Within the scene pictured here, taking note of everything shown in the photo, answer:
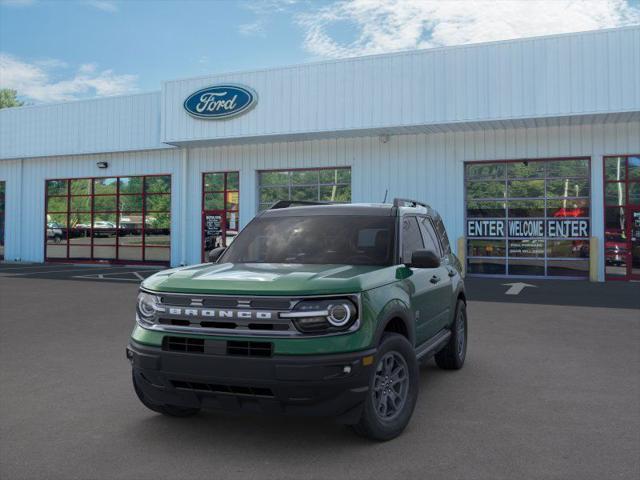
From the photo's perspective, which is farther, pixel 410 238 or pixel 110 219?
pixel 110 219

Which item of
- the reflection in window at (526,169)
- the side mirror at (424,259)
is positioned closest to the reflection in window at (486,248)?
the reflection in window at (526,169)

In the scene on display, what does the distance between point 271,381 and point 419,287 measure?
1890 millimetres

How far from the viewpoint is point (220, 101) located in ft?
70.1

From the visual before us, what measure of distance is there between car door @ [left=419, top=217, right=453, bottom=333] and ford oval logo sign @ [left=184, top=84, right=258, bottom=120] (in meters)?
15.4

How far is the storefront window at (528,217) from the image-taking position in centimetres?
1867

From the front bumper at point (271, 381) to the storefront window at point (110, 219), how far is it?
20.7 metres

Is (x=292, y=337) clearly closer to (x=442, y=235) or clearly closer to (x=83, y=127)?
(x=442, y=235)

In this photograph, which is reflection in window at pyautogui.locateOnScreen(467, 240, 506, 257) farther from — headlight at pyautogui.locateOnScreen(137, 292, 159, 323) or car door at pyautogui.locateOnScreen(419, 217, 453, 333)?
headlight at pyautogui.locateOnScreen(137, 292, 159, 323)

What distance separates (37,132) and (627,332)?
83.7 ft

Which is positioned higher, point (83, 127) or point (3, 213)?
point (83, 127)

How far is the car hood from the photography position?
13.4ft

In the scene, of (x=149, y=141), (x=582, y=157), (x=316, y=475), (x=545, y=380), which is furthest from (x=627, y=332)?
(x=149, y=141)

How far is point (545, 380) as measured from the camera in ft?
20.6

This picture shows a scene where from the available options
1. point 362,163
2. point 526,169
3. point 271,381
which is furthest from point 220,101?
point 271,381
